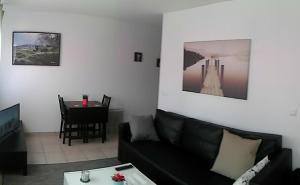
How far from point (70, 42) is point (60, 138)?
1936 millimetres

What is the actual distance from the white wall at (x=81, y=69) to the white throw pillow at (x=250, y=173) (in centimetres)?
408

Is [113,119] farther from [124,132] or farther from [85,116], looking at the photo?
[124,132]

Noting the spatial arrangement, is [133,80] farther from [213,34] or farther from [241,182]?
[241,182]

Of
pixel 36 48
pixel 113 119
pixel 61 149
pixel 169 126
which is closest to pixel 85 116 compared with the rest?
pixel 61 149

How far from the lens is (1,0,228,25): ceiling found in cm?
413

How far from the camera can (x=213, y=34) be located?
12.9ft

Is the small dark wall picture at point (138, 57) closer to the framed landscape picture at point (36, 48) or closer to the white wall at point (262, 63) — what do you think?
the framed landscape picture at point (36, 48)

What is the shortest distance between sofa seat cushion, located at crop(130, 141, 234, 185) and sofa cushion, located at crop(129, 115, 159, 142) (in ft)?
0.29

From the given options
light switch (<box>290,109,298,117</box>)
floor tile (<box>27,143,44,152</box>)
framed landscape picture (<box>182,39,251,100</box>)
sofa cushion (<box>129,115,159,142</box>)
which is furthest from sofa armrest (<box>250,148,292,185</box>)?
floor tile (<box>27,143,44,152</box>)

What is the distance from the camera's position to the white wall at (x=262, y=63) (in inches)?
118

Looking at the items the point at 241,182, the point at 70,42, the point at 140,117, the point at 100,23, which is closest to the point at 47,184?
the point at 140,117

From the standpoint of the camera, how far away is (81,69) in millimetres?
5848

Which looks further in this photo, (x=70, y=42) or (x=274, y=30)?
(x=70, y=42)

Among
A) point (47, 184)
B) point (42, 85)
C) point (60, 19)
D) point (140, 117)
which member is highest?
point (60, 19)
